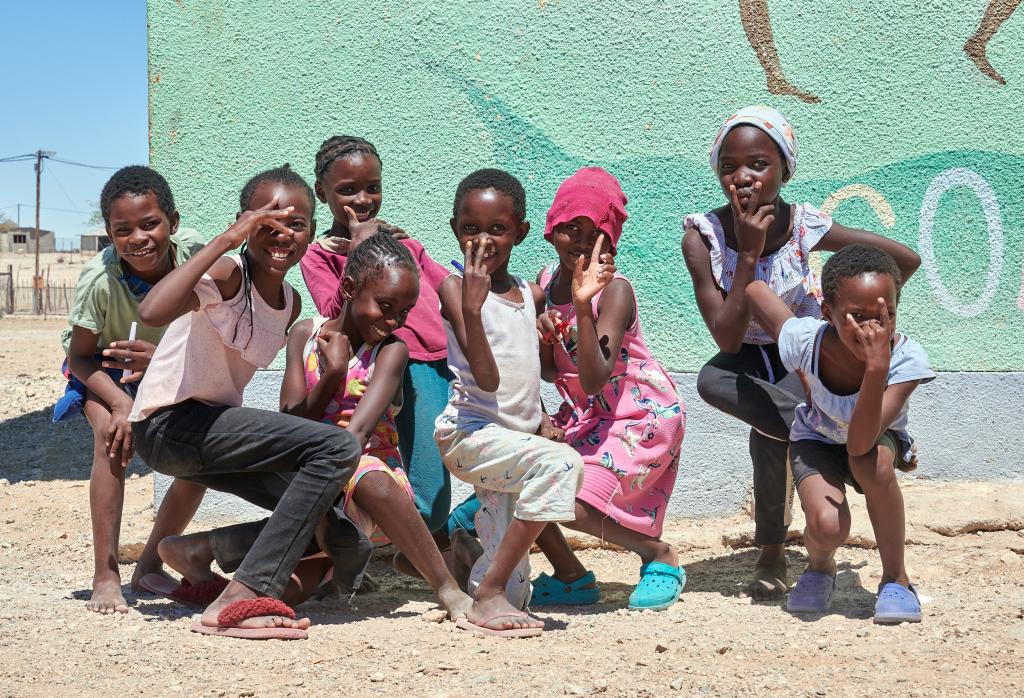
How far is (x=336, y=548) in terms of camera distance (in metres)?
3.36

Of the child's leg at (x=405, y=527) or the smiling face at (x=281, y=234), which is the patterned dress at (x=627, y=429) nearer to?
the child's leg at (x=405, y=527)

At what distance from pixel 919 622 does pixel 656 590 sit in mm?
801

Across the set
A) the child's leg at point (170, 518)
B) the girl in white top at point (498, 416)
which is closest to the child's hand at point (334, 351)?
the girl in white top at point (498, 416)

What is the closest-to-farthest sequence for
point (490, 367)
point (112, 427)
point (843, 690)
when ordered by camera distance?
point (843, 690), point (490, 367), point (112, 427)

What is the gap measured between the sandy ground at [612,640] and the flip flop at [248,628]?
43 mm

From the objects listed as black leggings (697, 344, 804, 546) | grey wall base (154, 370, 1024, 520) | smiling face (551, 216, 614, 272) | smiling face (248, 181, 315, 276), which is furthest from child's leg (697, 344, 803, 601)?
smiling face (248, 181, 315, 276)

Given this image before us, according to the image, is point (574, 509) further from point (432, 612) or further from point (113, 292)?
point (113, 292)

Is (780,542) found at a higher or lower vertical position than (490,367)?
lower

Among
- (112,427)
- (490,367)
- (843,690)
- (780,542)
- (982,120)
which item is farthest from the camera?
(982,120)

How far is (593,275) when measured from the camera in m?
3.33

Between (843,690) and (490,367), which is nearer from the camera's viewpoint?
(843,690)

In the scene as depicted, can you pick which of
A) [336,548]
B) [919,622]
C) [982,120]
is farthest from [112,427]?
[982,120]

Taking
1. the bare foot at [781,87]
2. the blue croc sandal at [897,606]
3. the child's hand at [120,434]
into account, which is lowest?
the blue croc sandal at [897,606]

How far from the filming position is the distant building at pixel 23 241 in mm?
52188
